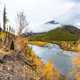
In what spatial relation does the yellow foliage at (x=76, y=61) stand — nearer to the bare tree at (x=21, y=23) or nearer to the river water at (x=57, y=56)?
the river water at (x=57, y=56)

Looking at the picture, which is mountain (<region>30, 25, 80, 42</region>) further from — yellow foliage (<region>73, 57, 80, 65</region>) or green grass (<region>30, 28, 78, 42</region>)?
yellow foliage (<region>73, 57, 80, 65</region>)

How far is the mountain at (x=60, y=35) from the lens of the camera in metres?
6.22

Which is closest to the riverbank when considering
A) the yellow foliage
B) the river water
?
the river water

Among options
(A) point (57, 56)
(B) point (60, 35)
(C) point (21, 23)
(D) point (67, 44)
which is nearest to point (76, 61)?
(A) point (57, 56)

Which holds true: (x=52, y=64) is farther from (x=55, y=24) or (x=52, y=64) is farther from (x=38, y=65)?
(x=55, y=24)

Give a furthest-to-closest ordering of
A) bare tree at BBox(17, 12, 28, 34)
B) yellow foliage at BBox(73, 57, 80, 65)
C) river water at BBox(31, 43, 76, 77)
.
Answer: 1. yellow foliage at BBox(73, 57, 80, 65)
2. river water at BBox(31, 43, 76, 77)
3. bare tree at BBox(17, 12, 28, 34)

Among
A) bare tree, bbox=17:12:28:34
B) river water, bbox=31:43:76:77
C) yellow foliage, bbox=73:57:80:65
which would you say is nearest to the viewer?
bare tree, bbox=17:12:28:34

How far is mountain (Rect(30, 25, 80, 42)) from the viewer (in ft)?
20.4

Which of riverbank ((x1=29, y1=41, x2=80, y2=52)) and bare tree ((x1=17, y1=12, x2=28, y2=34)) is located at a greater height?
bare tree ((x1=17, y1=12, x2=28, y2=34))

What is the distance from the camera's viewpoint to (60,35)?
21.4 ft

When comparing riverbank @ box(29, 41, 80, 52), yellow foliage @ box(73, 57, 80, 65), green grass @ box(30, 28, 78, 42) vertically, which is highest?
green grass @ box(30, 28, 78, 42)

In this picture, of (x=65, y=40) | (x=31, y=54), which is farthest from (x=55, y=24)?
(x=31, y=54)

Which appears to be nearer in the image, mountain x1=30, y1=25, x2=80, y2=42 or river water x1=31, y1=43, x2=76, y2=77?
mountain x1=30, y1=25, x2=80, y2=42

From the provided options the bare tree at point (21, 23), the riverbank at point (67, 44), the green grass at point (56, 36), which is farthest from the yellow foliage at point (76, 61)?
the bare tree at point (21, 23)
